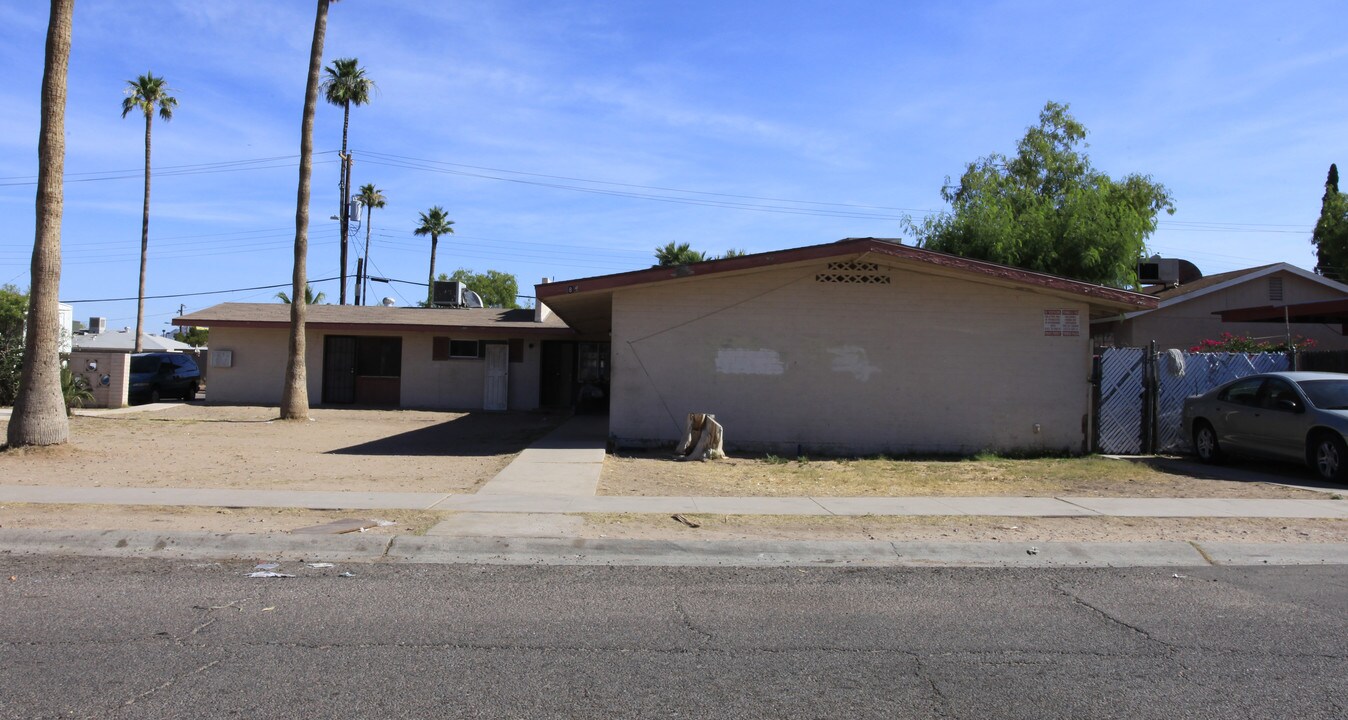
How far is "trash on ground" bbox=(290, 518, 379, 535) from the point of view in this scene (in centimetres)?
844

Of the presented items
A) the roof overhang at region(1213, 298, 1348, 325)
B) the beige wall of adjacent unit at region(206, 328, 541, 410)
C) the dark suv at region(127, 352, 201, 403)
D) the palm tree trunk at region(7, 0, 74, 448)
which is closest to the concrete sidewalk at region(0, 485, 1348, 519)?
the palm tree trunk at region(7, 0, 74, 448)

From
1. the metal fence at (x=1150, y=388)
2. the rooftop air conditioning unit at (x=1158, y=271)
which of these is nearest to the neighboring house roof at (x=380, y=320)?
the metal fence at (x=1150, y=388)

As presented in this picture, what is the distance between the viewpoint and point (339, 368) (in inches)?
1098

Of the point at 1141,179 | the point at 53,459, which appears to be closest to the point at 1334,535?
the point at 53,459

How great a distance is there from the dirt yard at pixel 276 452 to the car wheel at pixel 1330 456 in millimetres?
11510

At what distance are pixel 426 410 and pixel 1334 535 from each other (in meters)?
21.9

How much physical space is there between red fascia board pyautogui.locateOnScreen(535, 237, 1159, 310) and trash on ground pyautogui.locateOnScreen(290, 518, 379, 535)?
753 centimetres

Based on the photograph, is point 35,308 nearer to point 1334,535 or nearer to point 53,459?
point 53,459

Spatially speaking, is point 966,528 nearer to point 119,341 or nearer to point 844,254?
point 844,254

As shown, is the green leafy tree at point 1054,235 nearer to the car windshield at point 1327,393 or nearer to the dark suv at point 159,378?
the car windshield at point 1327,393

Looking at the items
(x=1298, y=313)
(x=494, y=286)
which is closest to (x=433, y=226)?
(x=494, y=286)

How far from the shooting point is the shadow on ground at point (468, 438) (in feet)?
52.1

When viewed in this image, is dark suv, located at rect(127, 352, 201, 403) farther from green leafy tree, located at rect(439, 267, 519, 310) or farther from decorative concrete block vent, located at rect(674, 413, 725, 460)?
green leafy tree, located at rect(439, 267, 519, 310)

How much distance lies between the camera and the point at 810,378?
1630 cm
